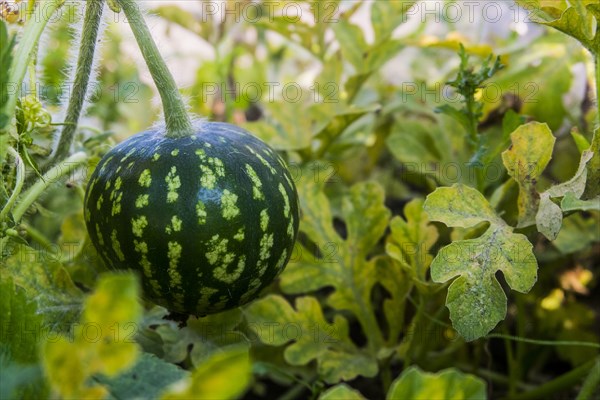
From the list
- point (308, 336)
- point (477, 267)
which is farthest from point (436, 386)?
point (308, 336)

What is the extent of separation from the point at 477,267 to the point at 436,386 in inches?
15.5

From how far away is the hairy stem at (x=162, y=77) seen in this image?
1.51 metres

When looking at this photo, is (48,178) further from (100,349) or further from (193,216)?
(100,349)

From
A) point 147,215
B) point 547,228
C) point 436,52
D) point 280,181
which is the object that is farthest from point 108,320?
point 436,52

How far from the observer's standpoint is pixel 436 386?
1.13 metres

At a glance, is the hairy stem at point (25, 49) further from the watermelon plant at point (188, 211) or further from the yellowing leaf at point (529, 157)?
the yellowing leaf at point (529, 157)

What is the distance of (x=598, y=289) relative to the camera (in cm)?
299

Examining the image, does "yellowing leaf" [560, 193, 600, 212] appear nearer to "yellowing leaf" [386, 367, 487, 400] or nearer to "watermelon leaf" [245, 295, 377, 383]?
"yellowing leaf" [386, 367, 487, 400]

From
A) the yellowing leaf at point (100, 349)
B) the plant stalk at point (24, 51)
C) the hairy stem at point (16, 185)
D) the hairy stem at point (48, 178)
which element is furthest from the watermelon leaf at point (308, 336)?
the yellowing leaf at point (100, 349)

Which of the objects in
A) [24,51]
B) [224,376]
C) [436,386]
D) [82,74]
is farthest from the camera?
[82,74]

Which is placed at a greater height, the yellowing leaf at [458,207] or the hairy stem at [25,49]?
the hairy stem at [25,49]

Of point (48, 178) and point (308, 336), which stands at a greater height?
point (48, 178)

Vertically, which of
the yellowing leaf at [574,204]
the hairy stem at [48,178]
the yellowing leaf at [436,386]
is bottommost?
the yellowing leaf at [436,386]

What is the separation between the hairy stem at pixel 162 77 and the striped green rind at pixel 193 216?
0.04 m
